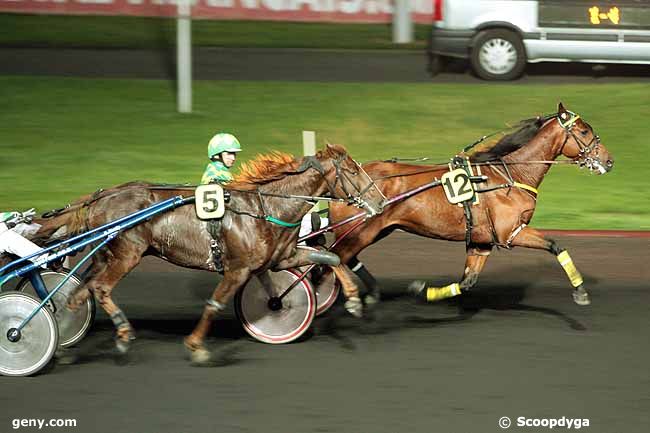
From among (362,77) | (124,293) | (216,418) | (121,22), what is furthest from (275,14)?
(216,418)

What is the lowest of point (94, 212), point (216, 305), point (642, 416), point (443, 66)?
point (642, 416)

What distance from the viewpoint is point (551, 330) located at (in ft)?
31.6

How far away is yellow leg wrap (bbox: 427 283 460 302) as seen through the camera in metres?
9.81

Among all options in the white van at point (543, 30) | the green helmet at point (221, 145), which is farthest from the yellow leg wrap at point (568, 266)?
the white van at point (543, 30)

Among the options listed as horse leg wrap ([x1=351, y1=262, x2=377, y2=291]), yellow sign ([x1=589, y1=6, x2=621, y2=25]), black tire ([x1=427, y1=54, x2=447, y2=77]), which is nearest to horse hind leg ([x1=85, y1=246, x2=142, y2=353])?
horse leg wrap ([x1=351, y1=262, x2=377, y2=291])

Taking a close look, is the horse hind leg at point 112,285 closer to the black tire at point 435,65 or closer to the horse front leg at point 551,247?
the horse front leg at point 551,247

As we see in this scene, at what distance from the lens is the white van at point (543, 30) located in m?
18.0

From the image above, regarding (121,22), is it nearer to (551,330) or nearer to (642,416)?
(551,330)

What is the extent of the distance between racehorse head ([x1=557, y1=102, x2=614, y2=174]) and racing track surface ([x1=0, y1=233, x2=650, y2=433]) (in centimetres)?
134

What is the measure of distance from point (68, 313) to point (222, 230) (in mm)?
1475

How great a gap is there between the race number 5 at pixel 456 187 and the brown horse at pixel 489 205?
121 millimetres

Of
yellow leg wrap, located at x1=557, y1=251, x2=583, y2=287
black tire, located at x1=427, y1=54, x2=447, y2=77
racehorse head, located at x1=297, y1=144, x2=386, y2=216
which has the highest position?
black tire, located at x1=427, y1=54, x2=447, y2=77

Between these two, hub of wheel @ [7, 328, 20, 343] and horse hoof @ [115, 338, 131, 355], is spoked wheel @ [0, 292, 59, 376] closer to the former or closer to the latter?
hub of wheel @ [7, 328, 20, 343]

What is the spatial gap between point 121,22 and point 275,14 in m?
3.24
